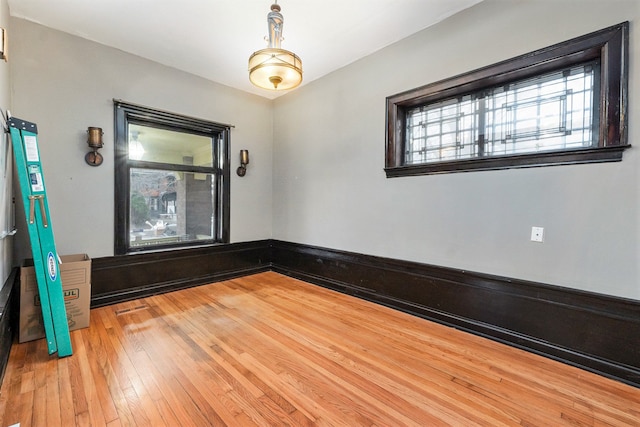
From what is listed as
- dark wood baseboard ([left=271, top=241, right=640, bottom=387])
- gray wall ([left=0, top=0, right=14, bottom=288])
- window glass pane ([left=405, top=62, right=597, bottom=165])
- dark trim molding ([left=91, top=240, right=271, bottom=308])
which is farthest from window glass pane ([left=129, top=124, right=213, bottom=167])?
window glass pane ([left=405, top=62, right=597, bottom=165])

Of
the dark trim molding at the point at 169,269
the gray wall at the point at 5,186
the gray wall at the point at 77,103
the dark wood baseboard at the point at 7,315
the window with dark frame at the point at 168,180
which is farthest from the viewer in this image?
the window with dark frame at the point at 168,180

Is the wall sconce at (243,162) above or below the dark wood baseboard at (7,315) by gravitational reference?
above

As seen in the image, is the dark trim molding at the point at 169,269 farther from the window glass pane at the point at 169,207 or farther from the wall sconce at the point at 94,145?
the wall sconce at the point at 94,145

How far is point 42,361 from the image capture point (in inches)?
77.7

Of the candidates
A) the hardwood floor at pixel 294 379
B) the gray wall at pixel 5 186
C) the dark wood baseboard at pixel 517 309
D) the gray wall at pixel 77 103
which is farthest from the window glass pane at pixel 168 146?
the dark wood baseboard at pixel 517 309

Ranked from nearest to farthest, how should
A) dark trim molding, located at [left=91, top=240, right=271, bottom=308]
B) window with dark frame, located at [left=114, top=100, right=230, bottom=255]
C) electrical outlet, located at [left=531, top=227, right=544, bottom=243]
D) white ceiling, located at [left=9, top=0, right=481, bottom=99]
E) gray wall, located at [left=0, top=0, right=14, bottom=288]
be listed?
gray wall, located at [left=0, top=0, right=14, bottom=288] < electrical outlet, located at [left=531, top=227, right=544, bottom=243] < white ceiling, located at [left=9, top=0, right=481, bottom=99] < dark trim molding, located at [left=91, top=240, right=271, bottom=308] < window with dark frame, located at [left=114, top=100, right=230, bottom=255]

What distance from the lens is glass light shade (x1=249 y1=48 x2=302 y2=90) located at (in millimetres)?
1871

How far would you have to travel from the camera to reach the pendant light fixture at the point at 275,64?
73.7 inches

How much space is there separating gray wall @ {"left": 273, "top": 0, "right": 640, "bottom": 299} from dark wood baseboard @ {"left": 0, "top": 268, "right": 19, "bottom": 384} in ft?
9.36

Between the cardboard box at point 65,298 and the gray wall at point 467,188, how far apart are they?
2.44 metres

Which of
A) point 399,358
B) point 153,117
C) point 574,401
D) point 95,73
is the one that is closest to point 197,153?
point 153,117

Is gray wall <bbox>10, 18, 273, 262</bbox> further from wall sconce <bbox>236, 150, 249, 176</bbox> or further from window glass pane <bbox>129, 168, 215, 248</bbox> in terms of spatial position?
wall sconce <bbox>236, 150, 249, 176</bbox>

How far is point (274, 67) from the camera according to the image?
1903mm

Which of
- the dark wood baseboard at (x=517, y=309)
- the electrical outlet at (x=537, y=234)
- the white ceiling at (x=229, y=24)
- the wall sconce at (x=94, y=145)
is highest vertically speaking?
the white ceiling at (x=229, y=24)
